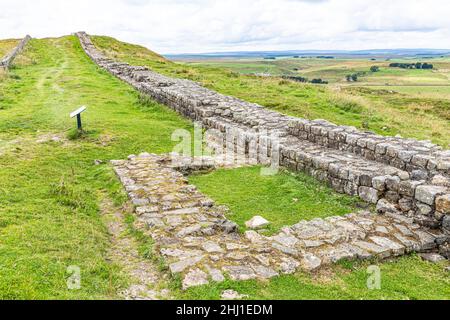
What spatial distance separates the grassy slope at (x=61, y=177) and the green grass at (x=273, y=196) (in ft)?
7.82

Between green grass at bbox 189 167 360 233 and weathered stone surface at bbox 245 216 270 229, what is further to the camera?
green grass at bbox 189 167 360 233

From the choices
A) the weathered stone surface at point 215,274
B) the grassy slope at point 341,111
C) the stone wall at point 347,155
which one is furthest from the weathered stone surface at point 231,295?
the grassy slope at point 341,111

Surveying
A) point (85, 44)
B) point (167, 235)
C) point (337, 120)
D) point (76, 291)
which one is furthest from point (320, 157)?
point (85, 44)

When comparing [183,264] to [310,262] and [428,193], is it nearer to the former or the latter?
[310,262]

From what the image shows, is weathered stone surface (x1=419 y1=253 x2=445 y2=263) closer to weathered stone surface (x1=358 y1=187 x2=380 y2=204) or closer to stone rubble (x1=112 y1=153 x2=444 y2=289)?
stone rubble (x1=112 y1=153 x2=444 y2=289)

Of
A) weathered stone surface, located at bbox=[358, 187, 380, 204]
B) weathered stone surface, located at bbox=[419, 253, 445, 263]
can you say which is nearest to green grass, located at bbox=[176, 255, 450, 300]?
weathered stone surface, located at bbox=[419, 253, 445, 263]

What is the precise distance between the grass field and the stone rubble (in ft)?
0.72

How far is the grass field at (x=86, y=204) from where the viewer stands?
5531 mm

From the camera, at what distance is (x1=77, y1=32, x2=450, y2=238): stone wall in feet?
25.0

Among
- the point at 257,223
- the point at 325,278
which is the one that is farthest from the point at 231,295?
the point at 257,223

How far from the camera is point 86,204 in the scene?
28.1 ft

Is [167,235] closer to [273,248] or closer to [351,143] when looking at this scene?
[273,248]

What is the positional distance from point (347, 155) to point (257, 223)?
3674 mm

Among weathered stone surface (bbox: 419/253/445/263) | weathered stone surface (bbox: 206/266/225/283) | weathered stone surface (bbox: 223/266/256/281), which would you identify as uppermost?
weathered stone surface (bbox: 206/266/225/283)
